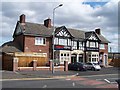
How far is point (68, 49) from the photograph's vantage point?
47844 mm

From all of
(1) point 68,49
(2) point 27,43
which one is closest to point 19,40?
(2) point 27,43

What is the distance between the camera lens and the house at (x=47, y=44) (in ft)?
130

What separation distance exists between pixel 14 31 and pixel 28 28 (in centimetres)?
452

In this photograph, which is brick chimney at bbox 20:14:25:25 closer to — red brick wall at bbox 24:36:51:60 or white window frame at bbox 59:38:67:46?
red brick wall at bbox 24:36:51:60

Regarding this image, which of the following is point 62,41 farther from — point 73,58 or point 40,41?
point 73,58

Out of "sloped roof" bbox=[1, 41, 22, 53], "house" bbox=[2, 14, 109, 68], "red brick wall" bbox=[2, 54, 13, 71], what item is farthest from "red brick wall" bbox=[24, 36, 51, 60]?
"red brick wall" bbox=[2, 54, 13, 71]

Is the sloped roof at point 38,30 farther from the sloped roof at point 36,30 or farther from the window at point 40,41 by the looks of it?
the window at point 40,41

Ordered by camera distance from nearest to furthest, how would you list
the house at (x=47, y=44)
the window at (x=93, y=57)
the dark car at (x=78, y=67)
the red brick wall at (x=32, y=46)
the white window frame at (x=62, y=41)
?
the dark car at (x=78, y=67) → the house at (x=47, y=44) → the red brick wall at (x=32, y=46) → the white window frame at (x=62, y=41) → the window at (x=93, y=57)

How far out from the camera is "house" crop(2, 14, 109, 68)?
39.6 meters

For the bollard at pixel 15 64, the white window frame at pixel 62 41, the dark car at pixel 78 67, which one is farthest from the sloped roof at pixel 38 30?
the bollard at pixel 15 64

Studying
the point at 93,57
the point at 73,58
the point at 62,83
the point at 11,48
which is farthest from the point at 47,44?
the point at 62,83

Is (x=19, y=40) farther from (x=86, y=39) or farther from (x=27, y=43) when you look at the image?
(x=86, y=39)

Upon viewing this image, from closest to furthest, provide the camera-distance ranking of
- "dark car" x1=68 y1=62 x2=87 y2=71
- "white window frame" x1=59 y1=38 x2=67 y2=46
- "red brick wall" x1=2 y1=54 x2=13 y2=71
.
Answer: "red brick wall" x1=2 y1=54 x2=13 y2=71 → "dark car" x1=68 y1=62 x2=87 y2=71 → "white window frame" x1=59 y1=38 x2=67 y2=46

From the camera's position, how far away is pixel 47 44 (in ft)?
149
